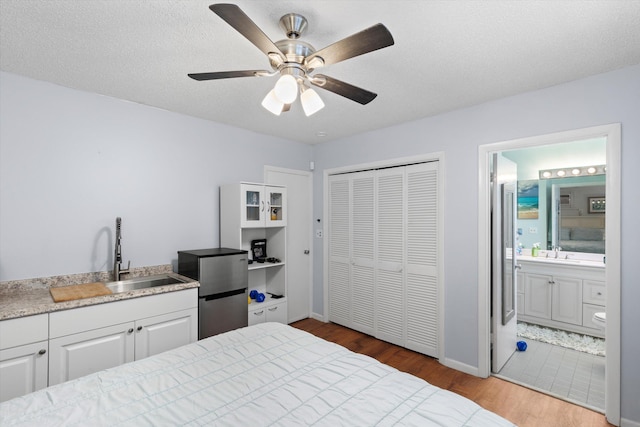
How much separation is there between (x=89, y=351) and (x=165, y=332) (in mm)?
496

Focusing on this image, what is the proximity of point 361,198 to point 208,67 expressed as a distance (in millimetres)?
2282

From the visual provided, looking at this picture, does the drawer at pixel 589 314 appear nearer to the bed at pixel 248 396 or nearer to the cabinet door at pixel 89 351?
the bed at pixel 248 396

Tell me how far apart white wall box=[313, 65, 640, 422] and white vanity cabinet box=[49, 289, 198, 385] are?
8.08ft

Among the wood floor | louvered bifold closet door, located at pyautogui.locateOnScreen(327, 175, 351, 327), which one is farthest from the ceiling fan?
the wood floor

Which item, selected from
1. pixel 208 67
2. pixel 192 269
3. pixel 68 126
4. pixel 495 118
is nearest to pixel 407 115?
pixel 495 118

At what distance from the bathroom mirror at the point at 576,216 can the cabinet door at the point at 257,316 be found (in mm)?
4091

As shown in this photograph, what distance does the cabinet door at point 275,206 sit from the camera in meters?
3.49

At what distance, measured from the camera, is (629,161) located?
2109 mm

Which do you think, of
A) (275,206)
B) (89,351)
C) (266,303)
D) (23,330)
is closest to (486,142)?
(275,206)

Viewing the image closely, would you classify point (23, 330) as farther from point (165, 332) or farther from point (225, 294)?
point (225, 294)

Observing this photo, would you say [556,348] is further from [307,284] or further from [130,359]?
[130,359]

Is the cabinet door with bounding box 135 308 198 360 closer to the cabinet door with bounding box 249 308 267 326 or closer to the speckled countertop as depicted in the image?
the speckled countertop

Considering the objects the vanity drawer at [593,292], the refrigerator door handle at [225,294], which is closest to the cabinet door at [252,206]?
the refrigerator door handle at [225,294]

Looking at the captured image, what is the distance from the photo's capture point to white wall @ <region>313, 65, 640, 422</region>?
82.9 inches
